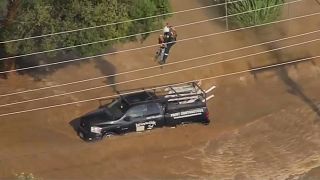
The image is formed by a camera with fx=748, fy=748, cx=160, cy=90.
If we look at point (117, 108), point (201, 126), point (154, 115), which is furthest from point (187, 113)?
point (117, 108)

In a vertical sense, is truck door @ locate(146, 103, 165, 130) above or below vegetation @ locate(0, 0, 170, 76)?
below

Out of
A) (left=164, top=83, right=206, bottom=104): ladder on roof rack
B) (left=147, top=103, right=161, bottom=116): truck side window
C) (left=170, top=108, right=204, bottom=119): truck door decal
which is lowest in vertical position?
(left=170, top=108, right=204, bottom=119): truck door decal

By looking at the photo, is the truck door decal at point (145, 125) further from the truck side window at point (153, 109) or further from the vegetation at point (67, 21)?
the vegetation at point (67, 21)

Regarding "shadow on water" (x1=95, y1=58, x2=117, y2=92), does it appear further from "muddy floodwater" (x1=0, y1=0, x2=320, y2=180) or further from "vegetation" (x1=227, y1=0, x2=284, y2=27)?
"vegetation" (x1=227, y1=0, x2=284, y2=27)

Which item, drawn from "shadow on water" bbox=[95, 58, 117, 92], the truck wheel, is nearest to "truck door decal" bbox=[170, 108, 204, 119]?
the truck wheel

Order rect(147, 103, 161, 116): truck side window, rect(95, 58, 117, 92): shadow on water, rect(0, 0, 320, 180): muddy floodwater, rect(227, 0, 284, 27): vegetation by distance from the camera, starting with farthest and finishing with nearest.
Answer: rect(227, 0, 284, 27): vegetation
rect(95, 58, 117, 92): shadow on water
rect(147, 103, 161, 116): truck side window
rect(0, 0, 320, 180): muddy floodwater

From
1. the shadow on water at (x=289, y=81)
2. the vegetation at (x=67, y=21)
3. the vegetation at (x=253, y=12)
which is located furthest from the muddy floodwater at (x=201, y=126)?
the vegetation at (x=67, y=21)

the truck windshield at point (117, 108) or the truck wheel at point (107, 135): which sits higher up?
the truck windshield at point (117, 108)

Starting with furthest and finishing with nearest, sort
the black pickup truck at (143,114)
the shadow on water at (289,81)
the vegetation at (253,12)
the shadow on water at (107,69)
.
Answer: the vegetation at (253,12)
the shadow on water at (107,69)
the shadow on water at (289,81)
the black pickup truck at (143,114)
